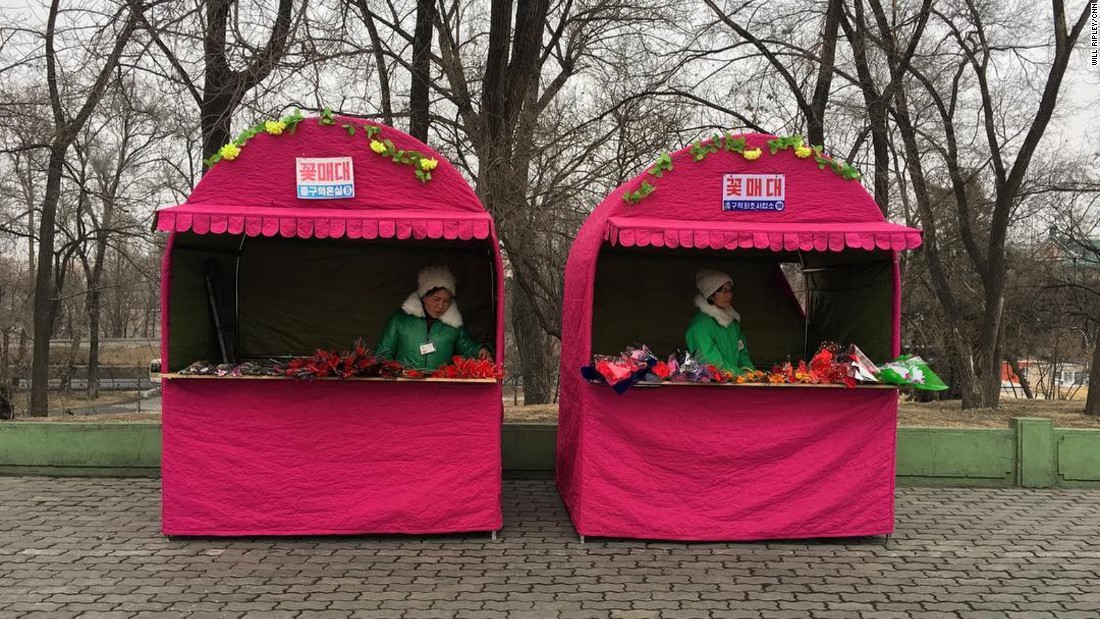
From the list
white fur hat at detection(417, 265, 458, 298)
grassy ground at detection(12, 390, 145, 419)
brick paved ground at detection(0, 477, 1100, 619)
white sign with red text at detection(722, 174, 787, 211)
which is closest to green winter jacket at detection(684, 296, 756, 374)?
white sign with red text at detection(722, 174, 787, 211)

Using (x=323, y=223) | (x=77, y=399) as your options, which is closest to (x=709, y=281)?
(x=323, y=223)

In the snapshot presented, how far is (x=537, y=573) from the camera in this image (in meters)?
5.39

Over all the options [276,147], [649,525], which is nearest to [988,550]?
[649,525]

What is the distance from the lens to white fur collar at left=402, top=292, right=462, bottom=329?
6773mm

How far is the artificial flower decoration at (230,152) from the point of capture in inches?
229

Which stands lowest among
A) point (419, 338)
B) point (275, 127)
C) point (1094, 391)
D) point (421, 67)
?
point (1094, 391)

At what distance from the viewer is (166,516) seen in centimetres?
596

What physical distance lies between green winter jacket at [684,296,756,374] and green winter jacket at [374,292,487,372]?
1.77 metres

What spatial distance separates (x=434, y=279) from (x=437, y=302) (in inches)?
7.4

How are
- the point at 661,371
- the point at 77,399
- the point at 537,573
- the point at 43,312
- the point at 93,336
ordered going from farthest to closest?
the point at 77,399
the point at 93,336
the point at 43,312
the point at 661,371
the point at 537,573

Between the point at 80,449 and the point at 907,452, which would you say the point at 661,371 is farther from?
the point at 80,449

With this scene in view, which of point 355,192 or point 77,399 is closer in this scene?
point 355,192

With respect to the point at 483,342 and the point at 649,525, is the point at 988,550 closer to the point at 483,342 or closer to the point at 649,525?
the point at 649,525

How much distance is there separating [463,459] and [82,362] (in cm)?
4555
